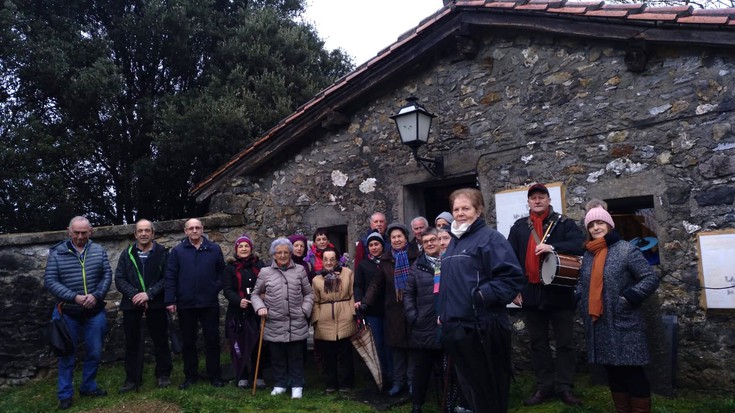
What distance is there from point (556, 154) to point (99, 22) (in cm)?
1170

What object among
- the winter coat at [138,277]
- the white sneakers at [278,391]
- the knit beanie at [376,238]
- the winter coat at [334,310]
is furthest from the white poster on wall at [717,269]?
the winter coat at [138,277]

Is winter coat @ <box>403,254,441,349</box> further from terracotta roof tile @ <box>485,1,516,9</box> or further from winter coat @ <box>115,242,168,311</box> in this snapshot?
terracotta roof tile @ <box>485,1,516,9</box>

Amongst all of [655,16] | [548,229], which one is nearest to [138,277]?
[548,229]

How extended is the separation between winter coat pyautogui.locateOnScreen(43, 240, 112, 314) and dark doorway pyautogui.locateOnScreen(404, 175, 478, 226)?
3.36 metres

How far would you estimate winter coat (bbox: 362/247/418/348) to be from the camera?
4988mm

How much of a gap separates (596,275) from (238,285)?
3377 mm

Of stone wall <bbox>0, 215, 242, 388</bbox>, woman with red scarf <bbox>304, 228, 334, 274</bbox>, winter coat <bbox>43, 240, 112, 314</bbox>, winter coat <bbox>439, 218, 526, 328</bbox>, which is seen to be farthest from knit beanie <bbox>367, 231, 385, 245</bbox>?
stone wall <bbox>0, 215, 242, 388</bbox>

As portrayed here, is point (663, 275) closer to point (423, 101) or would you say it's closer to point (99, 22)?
point (423, 101)

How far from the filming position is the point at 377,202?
6.97 metres

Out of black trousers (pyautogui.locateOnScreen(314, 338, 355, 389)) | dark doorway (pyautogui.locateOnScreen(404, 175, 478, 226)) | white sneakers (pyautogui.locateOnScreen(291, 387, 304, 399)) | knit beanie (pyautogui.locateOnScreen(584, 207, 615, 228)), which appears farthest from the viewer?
dark doorway (pyautogui.locateOnScreen(404, 175, 478, 226))

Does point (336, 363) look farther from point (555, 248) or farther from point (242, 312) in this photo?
point (555, 248)

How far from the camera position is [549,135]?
5.69 meters

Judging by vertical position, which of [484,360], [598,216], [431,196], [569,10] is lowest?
[484,360]

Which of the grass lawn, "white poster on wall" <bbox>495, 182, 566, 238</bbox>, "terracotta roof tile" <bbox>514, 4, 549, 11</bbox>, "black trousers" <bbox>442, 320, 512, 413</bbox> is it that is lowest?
the grass lawn
